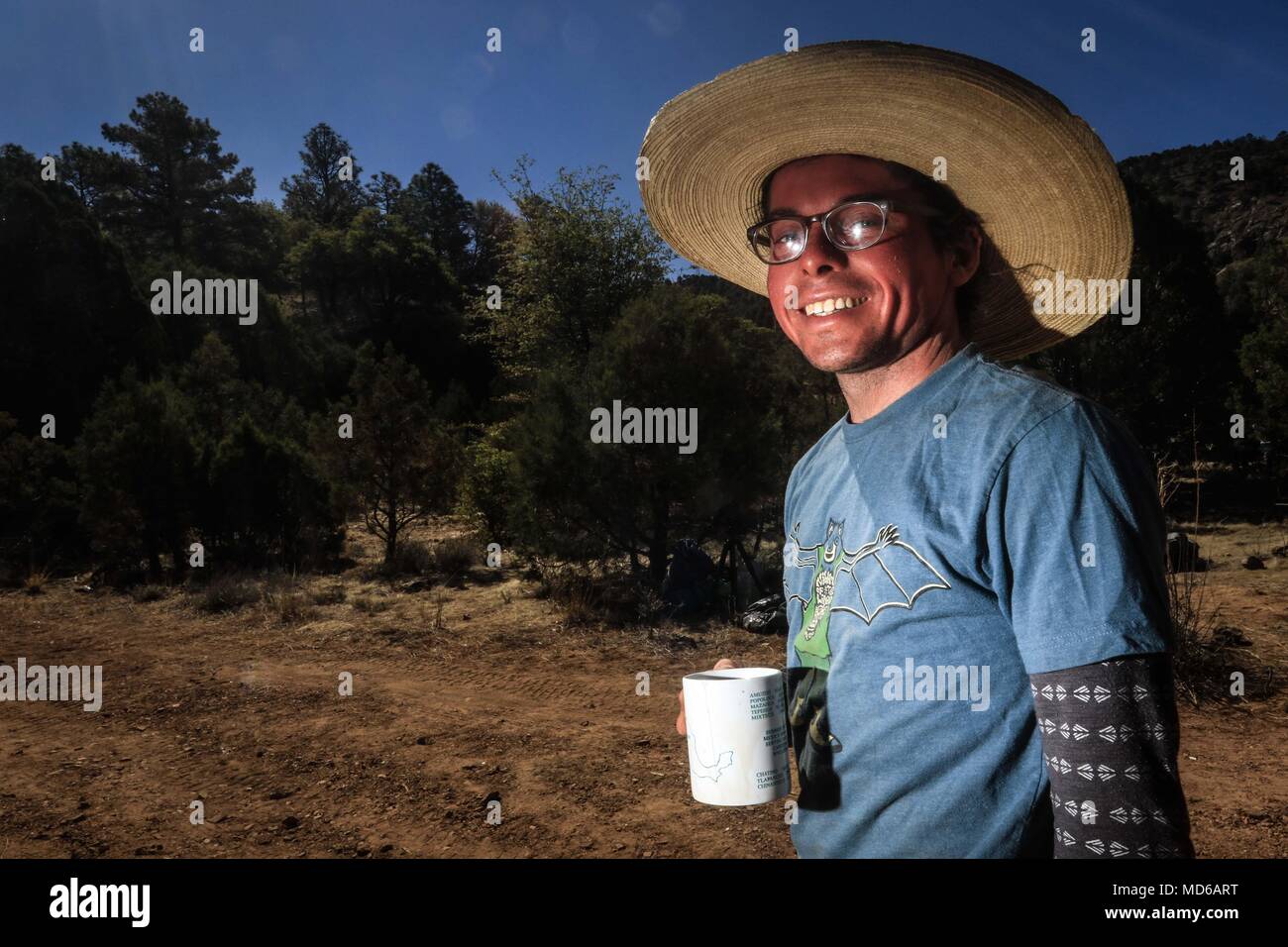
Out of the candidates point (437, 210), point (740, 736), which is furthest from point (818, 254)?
point (437, 210)

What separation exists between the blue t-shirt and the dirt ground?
8.69ft

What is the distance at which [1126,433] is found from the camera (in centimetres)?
120

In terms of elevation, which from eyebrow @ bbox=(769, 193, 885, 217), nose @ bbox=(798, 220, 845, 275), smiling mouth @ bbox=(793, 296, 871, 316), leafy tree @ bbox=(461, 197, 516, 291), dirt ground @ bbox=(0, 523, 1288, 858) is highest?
leafy tree @ bbox=(461, 197, 516, 291)

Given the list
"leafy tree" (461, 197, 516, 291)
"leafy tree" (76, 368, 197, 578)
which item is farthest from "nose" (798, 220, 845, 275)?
"leafy tree" (461, 197, 516, 291)

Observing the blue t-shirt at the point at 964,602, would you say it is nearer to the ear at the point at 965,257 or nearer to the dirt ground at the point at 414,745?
the ear at the point at 965,257

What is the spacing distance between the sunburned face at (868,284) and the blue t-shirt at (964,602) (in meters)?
0.18

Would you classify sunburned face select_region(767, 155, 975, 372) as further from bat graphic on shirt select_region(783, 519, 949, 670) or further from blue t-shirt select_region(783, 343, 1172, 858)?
bat graphic on shirt select_region(783, 519, 949, 670)

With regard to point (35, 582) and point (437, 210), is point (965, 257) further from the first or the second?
point (437, 210)

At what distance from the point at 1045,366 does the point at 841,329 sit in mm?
13955

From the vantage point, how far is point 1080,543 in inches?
43.9

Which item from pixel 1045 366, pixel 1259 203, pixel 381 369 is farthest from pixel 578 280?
pixel 1259 203

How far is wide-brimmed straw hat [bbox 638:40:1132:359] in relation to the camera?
1900mm

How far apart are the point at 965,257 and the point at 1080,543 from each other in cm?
98
